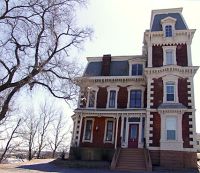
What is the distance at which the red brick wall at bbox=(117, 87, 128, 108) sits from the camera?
89.2ft

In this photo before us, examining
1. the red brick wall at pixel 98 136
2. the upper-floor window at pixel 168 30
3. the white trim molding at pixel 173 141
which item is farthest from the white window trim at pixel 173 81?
the red brick wall at pixel 98 136

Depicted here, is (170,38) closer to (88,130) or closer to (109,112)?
(109,112)

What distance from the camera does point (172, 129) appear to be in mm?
22984

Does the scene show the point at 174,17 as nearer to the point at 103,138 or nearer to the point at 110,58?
the point at 110,58

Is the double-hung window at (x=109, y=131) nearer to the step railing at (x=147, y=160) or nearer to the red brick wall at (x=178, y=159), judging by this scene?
the step railing at (x=147, y=160)

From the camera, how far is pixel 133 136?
2555 centimetres

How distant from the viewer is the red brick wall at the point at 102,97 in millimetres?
27828

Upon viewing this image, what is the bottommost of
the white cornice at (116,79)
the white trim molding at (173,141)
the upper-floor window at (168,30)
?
the white trim molding at (173,141)

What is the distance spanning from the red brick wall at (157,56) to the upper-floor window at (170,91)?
2.14 metres

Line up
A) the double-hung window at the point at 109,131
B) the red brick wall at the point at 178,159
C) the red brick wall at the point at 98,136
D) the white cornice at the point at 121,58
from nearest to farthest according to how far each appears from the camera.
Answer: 1. the red brick wall at the point at 178,159
2. the red brick wall at the point at 98,136
3. the double-hung window at the point at 109,131
4. the white cornice at the point at 121,58

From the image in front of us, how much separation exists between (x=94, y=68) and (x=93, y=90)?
327 centimetres

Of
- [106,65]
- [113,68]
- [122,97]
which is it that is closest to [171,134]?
[122,97]

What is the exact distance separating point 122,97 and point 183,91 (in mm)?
6258

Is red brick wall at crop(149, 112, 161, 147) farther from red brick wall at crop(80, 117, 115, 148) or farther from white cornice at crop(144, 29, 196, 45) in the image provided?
white cornice at crop(144, 29, 196, 45)
